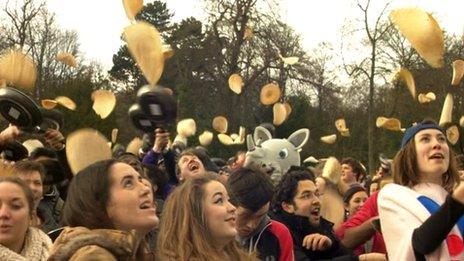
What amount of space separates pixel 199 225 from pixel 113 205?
1.58ft

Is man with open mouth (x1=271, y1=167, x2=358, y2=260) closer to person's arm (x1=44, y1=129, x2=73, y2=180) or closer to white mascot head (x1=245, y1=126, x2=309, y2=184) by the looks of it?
person's arm (x1=44, y1=129, x2=73, y2=180)

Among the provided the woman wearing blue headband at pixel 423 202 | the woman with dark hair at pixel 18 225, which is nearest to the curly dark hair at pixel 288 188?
the woman wearing blue headband at pixel 423 202

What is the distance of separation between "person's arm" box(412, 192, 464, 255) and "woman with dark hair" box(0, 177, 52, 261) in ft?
5.73

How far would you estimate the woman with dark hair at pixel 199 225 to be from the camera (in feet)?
12.0

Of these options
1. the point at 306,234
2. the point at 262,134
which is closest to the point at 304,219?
the point at 306,234

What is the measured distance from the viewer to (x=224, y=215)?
3.78 metres

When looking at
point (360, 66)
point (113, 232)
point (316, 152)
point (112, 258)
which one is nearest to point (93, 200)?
point (113, 232)

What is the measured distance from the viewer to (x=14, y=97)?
5543mm

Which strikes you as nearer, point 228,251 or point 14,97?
point 228,251

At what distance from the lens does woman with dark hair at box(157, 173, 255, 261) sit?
3662 mm

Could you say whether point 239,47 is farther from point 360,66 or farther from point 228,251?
point 228,251

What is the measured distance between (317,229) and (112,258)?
2523mm

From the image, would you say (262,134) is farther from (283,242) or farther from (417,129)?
(417,129)

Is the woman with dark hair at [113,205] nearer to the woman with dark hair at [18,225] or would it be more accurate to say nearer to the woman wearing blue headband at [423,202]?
the woman with dark hair at [18,225]
